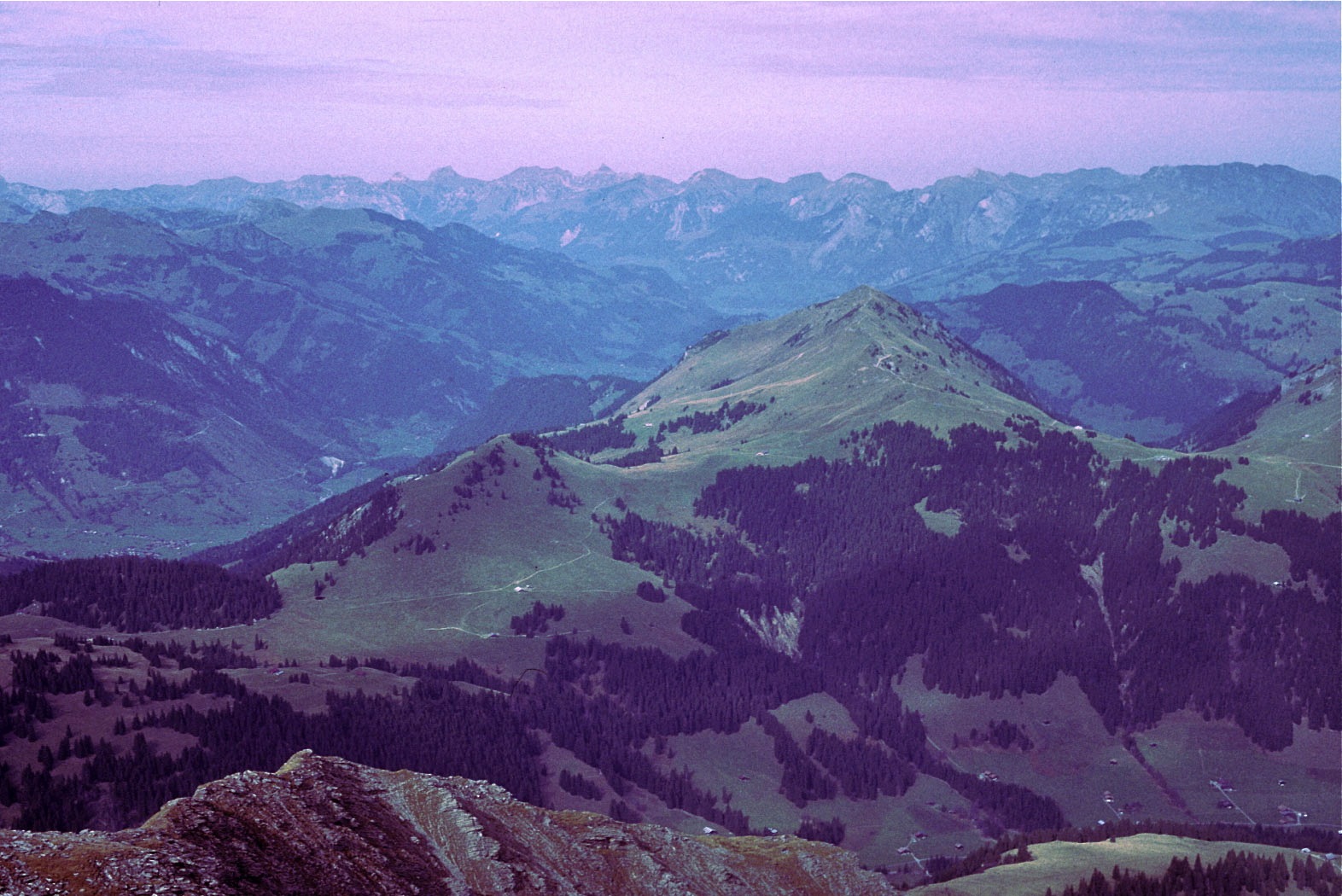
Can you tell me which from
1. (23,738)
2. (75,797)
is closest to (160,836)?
(75,797)

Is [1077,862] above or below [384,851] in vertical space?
below

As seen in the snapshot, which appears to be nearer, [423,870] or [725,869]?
[423,870]

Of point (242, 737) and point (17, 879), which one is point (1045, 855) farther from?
point (17, 879)

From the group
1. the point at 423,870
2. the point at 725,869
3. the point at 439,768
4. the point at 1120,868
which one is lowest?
the point at 439,768

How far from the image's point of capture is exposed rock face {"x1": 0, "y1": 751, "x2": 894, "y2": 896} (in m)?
75.4

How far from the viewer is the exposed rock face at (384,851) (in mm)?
75438

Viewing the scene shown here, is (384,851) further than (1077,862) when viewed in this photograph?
No

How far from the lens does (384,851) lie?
9688cm

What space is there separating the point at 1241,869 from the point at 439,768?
118416mm

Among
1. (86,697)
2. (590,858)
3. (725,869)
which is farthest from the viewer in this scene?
(86,697)

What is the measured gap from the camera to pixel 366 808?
103m

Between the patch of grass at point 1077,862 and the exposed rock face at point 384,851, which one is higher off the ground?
the exposed rock face at point 384,851

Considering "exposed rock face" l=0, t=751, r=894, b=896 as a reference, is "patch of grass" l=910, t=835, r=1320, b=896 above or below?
below

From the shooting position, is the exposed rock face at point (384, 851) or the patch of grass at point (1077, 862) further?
the patch of grass at point (1077, 862)
